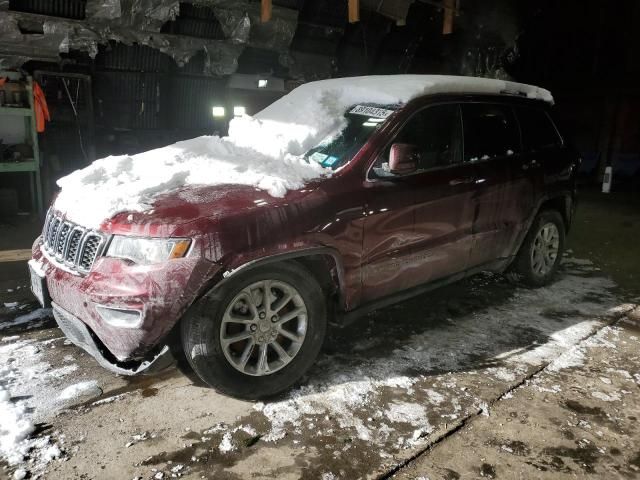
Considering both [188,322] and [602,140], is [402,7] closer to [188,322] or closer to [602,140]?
[602,140]

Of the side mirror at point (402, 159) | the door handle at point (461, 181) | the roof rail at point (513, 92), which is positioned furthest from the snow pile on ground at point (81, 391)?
the roof rail at point (513, 92)

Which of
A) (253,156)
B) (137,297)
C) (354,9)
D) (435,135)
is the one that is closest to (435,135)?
(435,135)

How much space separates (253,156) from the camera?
342 centimetres

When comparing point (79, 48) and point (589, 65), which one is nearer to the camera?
point (79, 48)

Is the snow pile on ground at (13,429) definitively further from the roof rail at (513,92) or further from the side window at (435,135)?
the roof rail at (513,92)

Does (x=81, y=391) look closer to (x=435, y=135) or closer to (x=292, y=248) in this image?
(x=292, y=248)

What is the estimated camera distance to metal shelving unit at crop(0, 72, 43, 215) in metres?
7.13

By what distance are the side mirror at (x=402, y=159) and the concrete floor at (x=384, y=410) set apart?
1.29 meters

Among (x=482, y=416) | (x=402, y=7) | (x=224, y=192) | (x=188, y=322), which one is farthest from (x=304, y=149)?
(x=402, y=7)

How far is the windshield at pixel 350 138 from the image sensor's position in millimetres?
3250

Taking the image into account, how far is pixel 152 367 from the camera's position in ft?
8.55

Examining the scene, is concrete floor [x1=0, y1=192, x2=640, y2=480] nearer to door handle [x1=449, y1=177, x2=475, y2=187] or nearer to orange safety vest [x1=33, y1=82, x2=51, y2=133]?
door handle [x1=449, y1=177, x2=475, y2=187]

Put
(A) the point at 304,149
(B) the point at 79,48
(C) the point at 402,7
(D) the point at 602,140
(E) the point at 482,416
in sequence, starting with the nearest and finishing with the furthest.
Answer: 1. (E) the point at 482,416
2. (A) the point at 304,149
3. (B) the point at 79,48
4. (C) the point at 402,7
5. (D) the point at 602,140

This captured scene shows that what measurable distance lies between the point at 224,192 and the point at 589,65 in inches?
537
